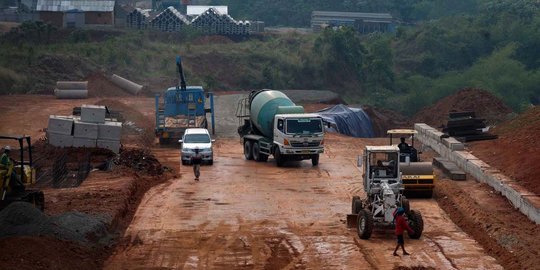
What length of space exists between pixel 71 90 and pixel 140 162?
26.8 meters

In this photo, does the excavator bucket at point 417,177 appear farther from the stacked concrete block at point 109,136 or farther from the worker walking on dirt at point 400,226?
the stacked concrete block at point 109,136

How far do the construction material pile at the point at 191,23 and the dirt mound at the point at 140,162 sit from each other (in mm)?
62195

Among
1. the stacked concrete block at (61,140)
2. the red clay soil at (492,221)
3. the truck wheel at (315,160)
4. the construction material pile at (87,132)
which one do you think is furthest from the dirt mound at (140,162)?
the red clay soil at (492,221)

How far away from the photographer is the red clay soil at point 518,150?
35.7 metres

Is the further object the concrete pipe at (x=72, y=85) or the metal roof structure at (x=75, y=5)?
the metal roof structure at (x=75, y=5)

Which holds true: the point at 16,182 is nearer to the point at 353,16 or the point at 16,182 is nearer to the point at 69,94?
the point at 69,94

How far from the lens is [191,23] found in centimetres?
10644

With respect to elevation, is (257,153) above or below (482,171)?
below

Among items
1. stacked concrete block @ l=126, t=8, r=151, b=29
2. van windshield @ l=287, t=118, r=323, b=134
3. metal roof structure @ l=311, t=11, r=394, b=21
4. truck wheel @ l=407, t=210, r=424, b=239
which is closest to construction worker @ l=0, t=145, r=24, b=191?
truck wheel @ l=407, t=210, r=424, b=239

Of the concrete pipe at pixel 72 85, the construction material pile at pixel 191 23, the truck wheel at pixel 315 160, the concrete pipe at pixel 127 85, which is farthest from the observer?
the construction material pile at pixel 191 23

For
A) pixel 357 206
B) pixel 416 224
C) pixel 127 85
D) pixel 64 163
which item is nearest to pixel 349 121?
pixel 127 85

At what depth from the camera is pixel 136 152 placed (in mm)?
43562

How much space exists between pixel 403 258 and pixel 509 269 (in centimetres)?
271

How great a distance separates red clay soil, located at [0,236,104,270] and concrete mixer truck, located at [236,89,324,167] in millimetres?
18466
